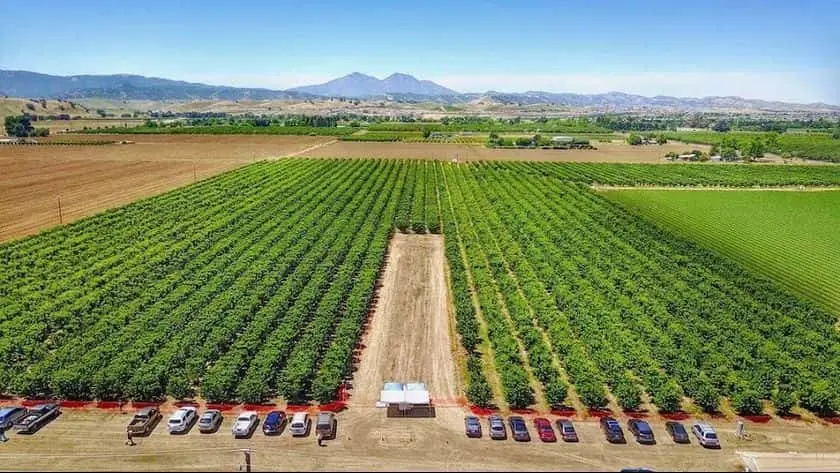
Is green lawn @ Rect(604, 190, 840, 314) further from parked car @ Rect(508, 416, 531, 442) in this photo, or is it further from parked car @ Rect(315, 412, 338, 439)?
parked car @ Rect(315, 412, 338, 439)

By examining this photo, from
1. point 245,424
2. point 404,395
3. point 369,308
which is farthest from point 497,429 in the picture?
point 369,308

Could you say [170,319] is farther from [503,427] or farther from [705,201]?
[705,201]

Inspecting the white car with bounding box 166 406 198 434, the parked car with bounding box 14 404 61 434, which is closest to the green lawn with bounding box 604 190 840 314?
the white car with bounding box 166 406 198 434

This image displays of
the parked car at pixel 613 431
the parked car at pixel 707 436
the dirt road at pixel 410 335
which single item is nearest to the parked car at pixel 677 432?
Result: the parked car at pixel 707 436

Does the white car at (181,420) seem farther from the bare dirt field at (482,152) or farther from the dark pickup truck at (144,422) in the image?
the bare dirt field at (482,152)

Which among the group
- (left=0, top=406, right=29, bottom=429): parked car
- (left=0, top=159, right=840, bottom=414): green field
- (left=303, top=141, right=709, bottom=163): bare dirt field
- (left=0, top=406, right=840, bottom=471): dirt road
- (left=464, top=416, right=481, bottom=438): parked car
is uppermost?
(left=303, top=141, right=709, bottom=163): bare dirt field

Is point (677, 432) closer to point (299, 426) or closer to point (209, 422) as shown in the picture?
point (299, 426)

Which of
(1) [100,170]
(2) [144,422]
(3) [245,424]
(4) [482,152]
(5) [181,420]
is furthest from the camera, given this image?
(4) [482,152]
